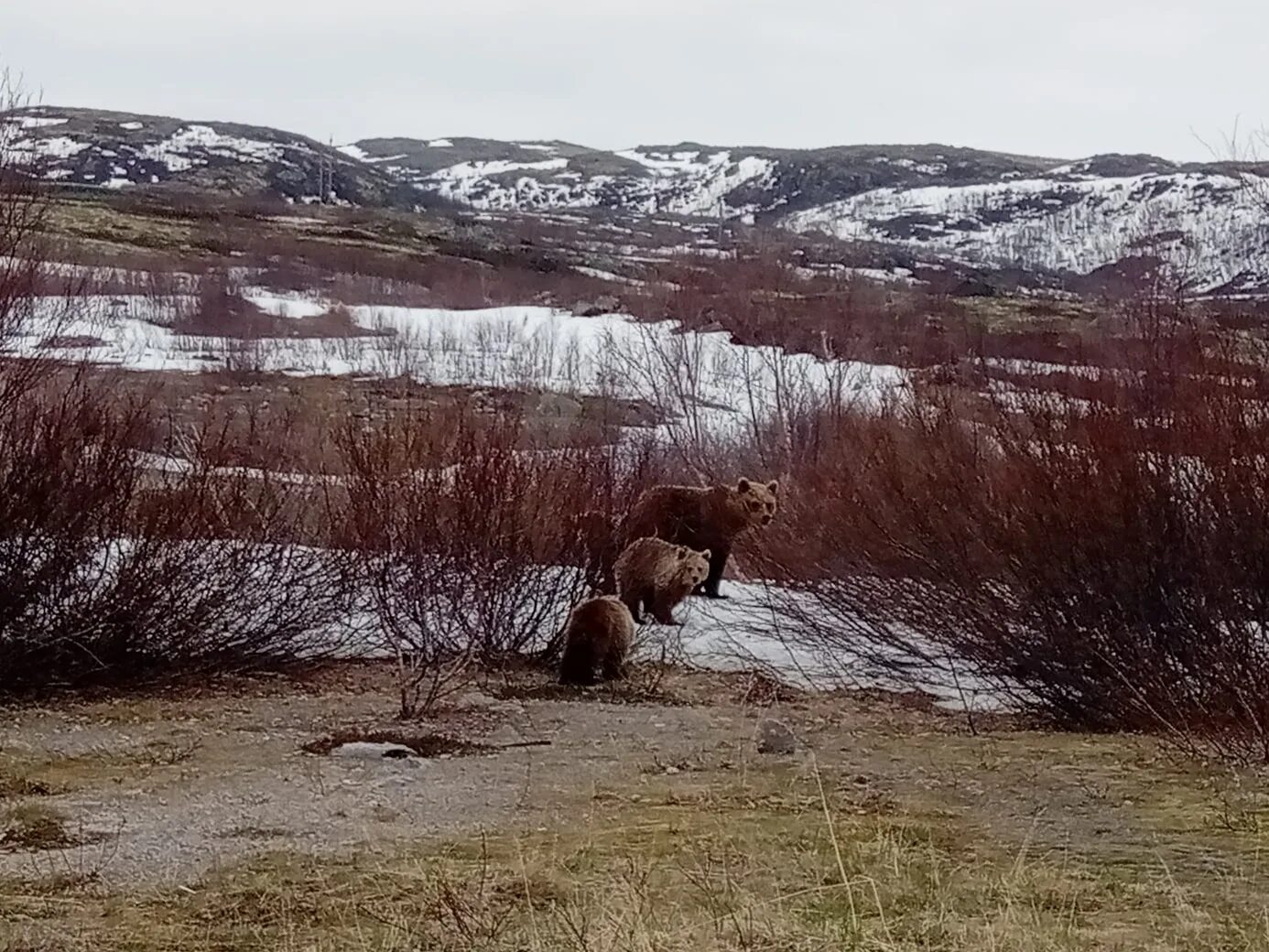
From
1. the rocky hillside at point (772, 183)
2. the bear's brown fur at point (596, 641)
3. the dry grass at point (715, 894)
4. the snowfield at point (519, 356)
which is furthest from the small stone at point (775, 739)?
the rocky hillside at point (772, 183)

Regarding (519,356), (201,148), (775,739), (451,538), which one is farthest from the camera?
(201,148)

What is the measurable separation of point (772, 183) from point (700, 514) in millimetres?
112553

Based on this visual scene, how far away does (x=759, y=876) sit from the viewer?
5.41m

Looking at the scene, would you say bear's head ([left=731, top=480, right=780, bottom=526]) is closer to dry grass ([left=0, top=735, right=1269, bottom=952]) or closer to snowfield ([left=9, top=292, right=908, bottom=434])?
snowfield ([left=9, top=292, right=908, bottom=434])

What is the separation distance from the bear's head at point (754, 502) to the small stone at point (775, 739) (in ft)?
14.4

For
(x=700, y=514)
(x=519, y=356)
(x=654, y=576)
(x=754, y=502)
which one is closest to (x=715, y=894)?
(x=654, y=576)

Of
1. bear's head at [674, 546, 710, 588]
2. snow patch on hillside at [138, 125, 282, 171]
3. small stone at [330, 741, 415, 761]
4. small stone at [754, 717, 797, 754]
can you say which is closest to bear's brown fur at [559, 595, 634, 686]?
bear's head at [674, 546, 710, 588]

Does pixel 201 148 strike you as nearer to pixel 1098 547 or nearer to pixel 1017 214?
pixel 1017 214

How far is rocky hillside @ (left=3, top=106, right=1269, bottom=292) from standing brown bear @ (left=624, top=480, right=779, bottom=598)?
4510 cm

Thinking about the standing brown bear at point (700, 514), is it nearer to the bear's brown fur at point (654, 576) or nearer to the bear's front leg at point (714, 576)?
the bear's front leg at point (714, 576)

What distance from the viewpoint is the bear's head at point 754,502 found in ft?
42.6

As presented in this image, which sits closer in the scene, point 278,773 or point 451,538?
point 278,773

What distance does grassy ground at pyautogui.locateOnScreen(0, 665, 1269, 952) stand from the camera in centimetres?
464

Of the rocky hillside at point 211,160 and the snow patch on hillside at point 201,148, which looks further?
the snow patch on hillside at point 201,148
